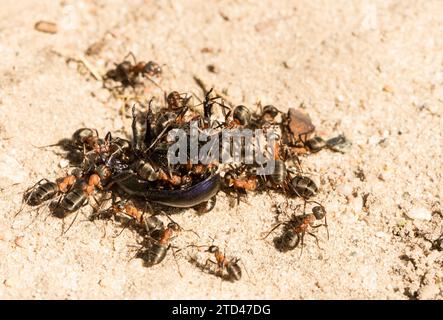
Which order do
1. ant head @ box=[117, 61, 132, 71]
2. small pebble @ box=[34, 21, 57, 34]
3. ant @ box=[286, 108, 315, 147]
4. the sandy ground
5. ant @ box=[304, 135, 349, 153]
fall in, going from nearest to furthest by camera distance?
the sandy ground < ant @ box=[304, 135, 349, 153] < ant @ box=[286, 108, 315, 147] < ant head @ box=[117, 61, 132, 71] < small pebble @ box=[34, 21, 57, 34]

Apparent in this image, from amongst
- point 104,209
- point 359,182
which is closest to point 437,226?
point 359,182

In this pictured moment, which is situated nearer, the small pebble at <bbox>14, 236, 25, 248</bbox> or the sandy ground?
the sandy ground

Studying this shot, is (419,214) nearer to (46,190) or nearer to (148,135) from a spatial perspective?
(148,135)

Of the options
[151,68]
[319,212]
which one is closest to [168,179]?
[319,212]

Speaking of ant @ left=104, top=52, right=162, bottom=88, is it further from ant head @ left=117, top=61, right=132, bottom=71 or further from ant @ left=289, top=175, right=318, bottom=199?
ant @ left=289, top=175, right=318, bottom=199

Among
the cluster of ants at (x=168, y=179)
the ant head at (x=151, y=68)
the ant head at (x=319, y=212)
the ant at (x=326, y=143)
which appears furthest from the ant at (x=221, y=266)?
the ant head at (x=151, y=68)

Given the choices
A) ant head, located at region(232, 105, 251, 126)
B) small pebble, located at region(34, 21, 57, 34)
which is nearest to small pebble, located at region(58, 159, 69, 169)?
ant head, located at region(232, 105, 251, 126)

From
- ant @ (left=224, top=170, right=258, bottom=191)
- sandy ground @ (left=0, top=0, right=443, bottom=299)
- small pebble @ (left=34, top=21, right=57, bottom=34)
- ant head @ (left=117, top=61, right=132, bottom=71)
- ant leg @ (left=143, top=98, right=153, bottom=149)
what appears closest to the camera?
sandy ground @ (left=0, top=0, right=443, bottom=299)

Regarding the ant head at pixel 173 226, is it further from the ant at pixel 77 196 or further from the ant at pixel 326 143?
the ant at pixel 326 143
